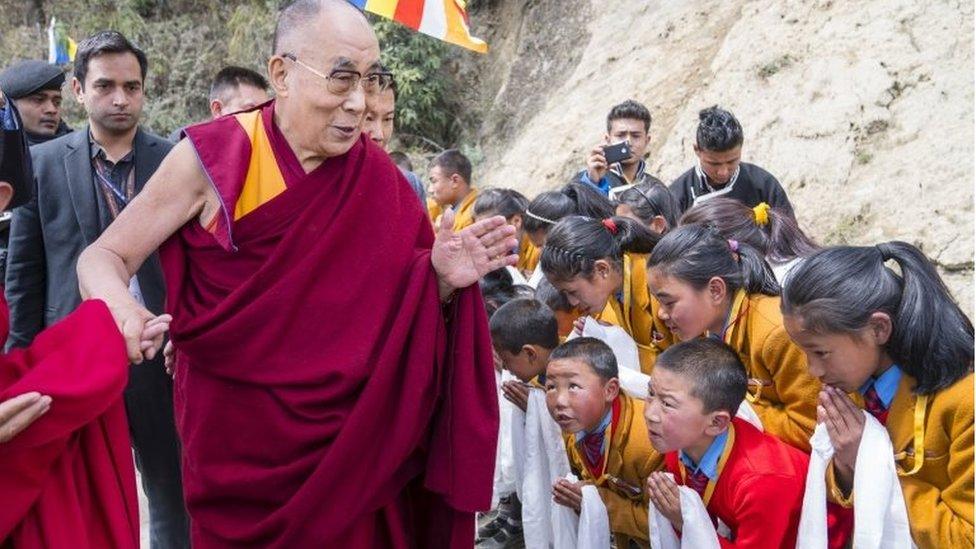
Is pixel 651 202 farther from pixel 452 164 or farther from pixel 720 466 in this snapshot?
pixel 452 164

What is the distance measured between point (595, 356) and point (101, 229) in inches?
68.4

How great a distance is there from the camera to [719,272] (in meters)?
2.80

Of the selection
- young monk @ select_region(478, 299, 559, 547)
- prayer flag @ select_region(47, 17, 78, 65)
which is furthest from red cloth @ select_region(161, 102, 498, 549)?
prayer flag @ select_region(47, 17, 78, 65)

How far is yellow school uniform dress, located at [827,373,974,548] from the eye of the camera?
6.77ft

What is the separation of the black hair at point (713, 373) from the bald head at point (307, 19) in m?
1.23

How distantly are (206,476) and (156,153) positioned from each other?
1.51 metres

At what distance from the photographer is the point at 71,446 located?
6.39 feet

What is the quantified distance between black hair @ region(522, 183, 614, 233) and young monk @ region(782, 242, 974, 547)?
81.7 inches

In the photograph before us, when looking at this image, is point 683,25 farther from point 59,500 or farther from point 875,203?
point 59,500

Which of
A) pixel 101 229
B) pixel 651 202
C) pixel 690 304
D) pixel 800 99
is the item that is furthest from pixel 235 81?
pixel 800 99

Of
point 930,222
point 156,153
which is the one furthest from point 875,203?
point 156,153

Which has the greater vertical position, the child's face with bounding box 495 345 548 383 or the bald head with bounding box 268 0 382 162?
the bald head with bounding box 268 0 382 162

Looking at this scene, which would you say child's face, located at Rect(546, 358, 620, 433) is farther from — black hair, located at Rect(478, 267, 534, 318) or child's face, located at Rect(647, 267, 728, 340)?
black hair, located at Rect(478, 267, 534, 318)

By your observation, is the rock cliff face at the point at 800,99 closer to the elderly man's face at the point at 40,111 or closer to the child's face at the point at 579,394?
the child's face at the point at 579,394
